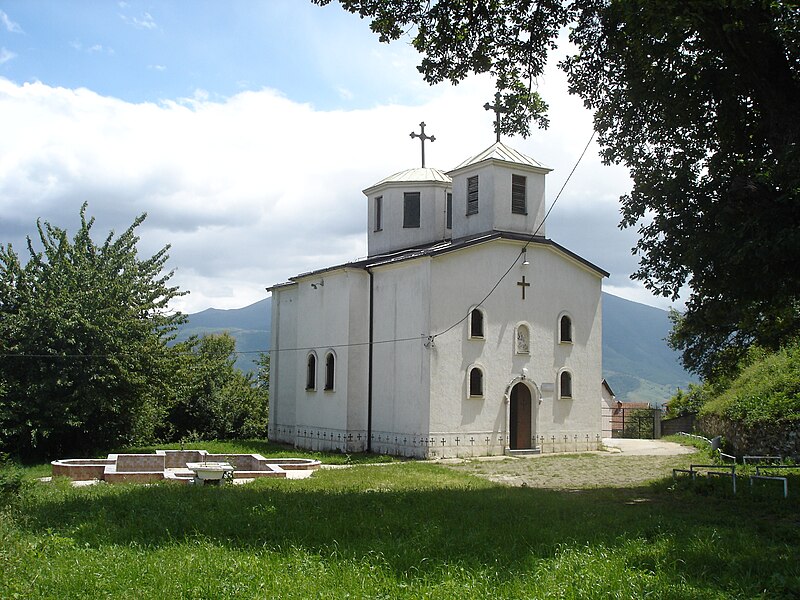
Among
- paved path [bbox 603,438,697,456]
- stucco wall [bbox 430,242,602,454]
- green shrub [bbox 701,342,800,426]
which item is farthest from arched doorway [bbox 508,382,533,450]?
green shrub [bbox 701,342,800,426]

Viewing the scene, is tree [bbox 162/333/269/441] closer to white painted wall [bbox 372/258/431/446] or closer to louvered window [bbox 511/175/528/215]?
white painted wall [bbox 372/258/431/446]

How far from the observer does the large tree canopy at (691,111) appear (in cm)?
1191

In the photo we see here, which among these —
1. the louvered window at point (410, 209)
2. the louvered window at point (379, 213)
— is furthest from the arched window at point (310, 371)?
the louvered window at point (410, 209)

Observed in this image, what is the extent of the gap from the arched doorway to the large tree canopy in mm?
9953

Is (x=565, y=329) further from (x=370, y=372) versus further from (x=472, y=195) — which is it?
(x=370, y=372)

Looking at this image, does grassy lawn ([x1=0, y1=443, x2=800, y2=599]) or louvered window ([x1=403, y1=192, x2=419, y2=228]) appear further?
louvered window ([x1=403, y1=192, x2=419, y2=228])

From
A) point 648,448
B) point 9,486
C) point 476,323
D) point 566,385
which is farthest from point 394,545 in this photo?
point 648,448

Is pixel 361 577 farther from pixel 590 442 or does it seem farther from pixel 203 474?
pixel 590 442

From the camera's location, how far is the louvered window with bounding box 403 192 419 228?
2967 centimetres

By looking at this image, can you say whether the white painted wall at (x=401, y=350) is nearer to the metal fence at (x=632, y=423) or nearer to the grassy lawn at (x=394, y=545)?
the grassy lawn at (x=394, y=545)

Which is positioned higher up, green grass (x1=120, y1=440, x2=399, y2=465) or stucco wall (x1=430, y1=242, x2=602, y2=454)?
stucco wall (x1=430, y1=242, x2=602, y2=454)

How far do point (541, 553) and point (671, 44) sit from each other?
8446 millimetres

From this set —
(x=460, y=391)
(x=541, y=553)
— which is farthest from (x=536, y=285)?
(x=541, y=553)

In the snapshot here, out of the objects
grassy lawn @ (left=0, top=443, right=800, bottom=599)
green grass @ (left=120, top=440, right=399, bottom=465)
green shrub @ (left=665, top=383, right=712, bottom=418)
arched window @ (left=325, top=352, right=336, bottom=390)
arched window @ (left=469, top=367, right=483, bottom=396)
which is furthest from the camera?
green shrub @ (left=665, top=383, right=712, bottom=418)
